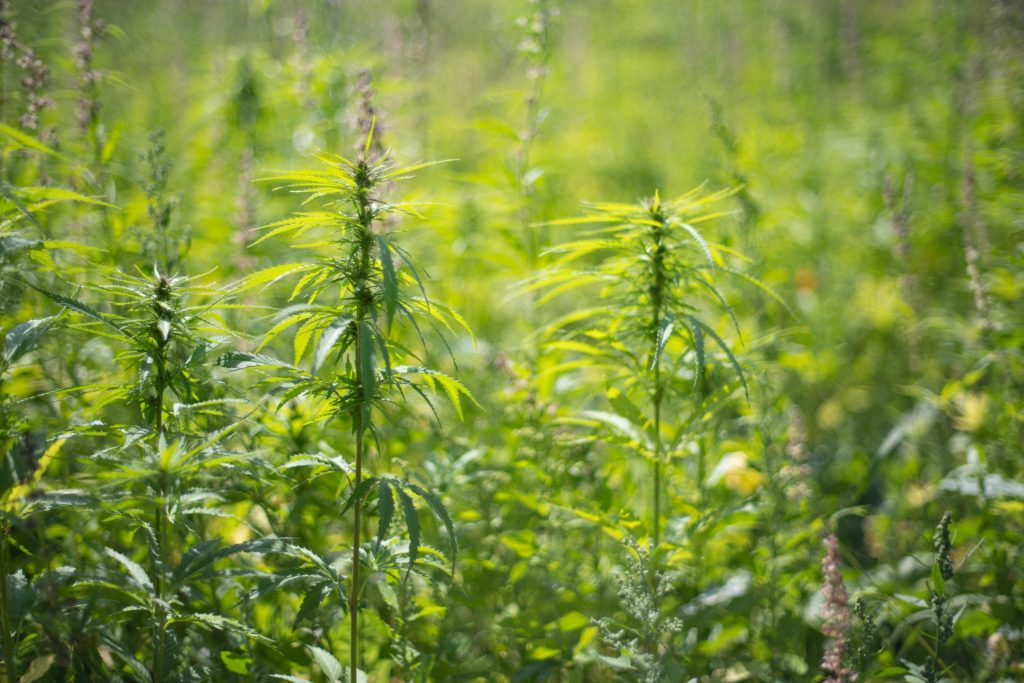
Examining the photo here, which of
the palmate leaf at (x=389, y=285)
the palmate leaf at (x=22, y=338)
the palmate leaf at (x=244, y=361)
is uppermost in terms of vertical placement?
the palmate leaf at (x=389, y=285)

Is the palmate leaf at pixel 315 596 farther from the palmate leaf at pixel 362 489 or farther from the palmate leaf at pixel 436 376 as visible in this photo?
the palmate leaf at pixel 436 376

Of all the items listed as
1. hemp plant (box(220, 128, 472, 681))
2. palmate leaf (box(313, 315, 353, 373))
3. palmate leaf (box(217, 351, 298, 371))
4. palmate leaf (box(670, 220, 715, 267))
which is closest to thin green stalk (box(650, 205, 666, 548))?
palmate leaf (box(670, 220, 715, 267))

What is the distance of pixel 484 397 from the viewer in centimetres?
328

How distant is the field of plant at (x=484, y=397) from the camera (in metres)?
1.79

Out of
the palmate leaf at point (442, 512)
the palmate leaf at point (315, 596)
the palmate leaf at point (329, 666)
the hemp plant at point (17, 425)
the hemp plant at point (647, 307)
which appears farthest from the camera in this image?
the hemp plant at point (647, 307)

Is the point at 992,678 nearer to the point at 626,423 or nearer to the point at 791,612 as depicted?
the point at 791,612

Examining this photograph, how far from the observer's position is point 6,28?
2236 millimetres

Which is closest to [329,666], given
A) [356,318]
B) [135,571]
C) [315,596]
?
[315,596]

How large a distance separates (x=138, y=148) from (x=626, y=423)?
402 centimetres

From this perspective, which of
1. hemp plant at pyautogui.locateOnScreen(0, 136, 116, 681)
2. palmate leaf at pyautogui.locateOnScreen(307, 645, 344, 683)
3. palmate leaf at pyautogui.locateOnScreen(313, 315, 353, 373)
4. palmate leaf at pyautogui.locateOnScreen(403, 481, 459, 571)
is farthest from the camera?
palmate leaf at pyautogui.locateOnScreen(307, 645, 344, 683)

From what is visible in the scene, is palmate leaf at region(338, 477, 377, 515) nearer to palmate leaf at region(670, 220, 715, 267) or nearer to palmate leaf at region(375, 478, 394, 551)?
palmate leaf at region(375, 478, 394, 551)

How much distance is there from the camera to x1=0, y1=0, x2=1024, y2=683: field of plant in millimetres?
1792

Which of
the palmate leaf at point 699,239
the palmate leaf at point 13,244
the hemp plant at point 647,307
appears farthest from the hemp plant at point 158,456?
the palmate leaf at point 699,239


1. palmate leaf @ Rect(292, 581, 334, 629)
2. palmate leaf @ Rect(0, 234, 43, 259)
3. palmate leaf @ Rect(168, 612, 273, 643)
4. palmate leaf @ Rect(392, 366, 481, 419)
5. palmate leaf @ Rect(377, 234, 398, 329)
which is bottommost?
palmate leaf @ Rect(168, 612, 273, 643)
